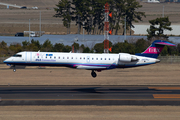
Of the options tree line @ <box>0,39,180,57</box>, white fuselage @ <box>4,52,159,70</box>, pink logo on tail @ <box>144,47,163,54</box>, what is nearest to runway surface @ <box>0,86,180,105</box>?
white fuselage @ <box>4,52,159,70</box>

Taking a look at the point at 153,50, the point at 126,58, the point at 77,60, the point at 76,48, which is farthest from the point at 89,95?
the point at 76,48

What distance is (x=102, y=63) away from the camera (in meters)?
49.4

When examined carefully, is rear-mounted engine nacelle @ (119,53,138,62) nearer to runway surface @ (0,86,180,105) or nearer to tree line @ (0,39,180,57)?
runway surface @ (0,86,180,105)

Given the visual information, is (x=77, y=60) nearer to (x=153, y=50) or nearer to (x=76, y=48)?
(x=153, y=50)

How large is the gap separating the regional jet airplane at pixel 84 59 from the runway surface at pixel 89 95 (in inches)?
173

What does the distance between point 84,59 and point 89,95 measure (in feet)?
34.8

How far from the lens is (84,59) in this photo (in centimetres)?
4891

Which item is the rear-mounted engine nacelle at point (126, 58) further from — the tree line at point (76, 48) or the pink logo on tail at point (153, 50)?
the tree line at point (76, 48)

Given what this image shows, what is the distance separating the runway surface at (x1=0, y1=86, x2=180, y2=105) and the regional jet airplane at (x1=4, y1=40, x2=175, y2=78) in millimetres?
4398

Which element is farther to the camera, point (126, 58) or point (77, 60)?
point (126, 58)

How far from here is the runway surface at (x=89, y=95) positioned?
3534 cm

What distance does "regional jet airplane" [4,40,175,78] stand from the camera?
48.0 metres
